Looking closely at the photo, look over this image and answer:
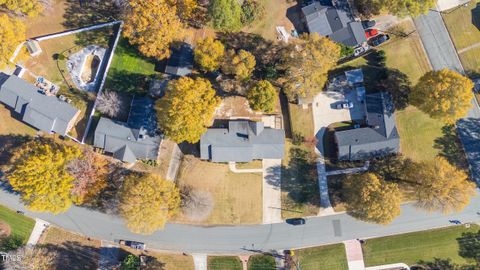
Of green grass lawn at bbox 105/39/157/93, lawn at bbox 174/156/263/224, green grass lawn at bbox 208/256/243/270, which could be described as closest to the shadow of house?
lawn at bbox 174/156/263/224

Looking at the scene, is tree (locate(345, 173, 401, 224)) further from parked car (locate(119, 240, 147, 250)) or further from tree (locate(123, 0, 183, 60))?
tree (locate(123, 0, 183, 60))

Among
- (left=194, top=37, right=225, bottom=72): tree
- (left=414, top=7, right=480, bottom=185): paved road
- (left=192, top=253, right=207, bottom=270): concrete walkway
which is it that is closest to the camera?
(left=194, top=37, right=225, bottom=72): tree

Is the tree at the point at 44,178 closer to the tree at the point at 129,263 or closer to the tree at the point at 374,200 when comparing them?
the tree at the point at 129,263

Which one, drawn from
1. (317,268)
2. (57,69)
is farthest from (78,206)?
(317,268)

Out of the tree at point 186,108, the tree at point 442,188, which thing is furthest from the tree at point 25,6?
the tree at point 442,188

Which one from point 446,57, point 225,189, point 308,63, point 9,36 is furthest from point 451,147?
point 9,36

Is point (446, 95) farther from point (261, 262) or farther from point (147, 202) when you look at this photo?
point (147, 202)
